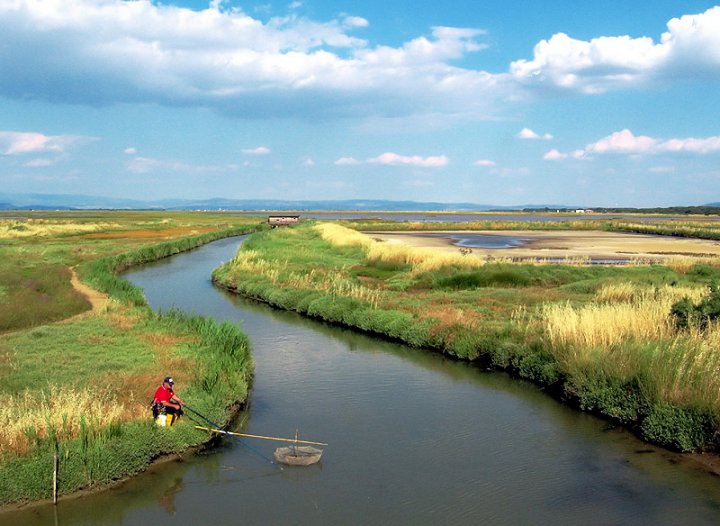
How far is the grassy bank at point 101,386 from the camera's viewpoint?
37.3 ft

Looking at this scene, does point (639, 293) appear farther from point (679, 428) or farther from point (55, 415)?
point (55, 415)

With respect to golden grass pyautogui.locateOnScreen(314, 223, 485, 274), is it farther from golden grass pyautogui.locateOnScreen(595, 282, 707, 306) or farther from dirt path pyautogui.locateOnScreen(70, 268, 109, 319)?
dirt path pyautogui.locateOnScreen(70, 268, 109, 319)

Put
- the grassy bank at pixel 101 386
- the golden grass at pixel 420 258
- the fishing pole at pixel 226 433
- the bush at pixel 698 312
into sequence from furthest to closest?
the golden grass at pixel 420 258, the bush at pixel 698 312, the fishing pole at pixel 226 433, the grassy bank at pixel 101 386

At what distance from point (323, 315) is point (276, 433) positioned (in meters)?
13.8

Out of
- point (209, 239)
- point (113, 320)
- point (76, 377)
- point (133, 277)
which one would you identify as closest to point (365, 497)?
point (76, 377)

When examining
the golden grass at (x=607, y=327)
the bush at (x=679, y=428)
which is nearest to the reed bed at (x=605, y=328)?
the golden grass at (x=607, y=327)

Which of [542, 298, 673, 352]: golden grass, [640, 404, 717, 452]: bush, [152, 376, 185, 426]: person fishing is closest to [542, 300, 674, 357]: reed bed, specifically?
[542, 298, 673, 352]: golden grass

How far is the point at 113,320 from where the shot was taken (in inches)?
928

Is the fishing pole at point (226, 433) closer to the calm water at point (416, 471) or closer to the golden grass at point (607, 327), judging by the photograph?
the calm water at point (416, 471)

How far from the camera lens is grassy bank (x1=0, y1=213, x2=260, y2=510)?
11.4 m

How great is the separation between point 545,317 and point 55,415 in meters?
15.9

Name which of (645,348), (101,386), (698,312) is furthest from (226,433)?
(698,312)

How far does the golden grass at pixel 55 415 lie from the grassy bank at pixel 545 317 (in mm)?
11690

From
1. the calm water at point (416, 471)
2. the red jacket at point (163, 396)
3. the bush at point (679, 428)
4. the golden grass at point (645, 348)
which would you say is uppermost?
the golden grass at point (645, 348)
